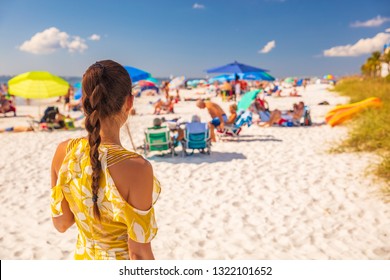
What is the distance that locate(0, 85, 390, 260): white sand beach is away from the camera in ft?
10.4

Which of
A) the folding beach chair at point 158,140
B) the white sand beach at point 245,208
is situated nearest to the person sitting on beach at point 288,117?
the white sand beach at point 245,208

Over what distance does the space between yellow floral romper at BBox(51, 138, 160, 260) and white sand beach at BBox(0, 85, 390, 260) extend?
6.24 ft

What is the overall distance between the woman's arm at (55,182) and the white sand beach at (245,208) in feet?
Answer: 6.17

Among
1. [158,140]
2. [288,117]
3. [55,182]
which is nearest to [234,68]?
[288,117]

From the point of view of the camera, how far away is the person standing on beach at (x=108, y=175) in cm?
108

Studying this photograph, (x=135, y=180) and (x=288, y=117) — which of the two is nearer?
(x=135, y=180)

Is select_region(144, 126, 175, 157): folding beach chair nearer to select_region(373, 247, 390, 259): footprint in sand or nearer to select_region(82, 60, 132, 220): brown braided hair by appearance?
select_region(373, 247, 390, 259): footprint in sand

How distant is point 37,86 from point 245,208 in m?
7.67

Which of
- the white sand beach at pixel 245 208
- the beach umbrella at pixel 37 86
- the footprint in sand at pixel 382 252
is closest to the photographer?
the footprint in sand at pixel 382 252

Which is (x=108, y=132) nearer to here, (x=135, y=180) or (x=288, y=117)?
(x=135, y=180)

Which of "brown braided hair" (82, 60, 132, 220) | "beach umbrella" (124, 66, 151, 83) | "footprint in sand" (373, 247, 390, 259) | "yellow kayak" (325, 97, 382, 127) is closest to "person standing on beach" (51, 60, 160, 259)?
"brown braided hair" (82, 60, 132, 220)

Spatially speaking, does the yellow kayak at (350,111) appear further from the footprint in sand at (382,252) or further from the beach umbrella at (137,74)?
the footprint in sand at (382,252)

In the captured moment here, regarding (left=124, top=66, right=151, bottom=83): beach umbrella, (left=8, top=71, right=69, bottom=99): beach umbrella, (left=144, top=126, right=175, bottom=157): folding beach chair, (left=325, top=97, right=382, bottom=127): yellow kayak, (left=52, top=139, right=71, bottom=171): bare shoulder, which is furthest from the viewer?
(left=325, top=97, right=382, bottom=127): yellow kayak

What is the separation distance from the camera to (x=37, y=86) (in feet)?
30.1
